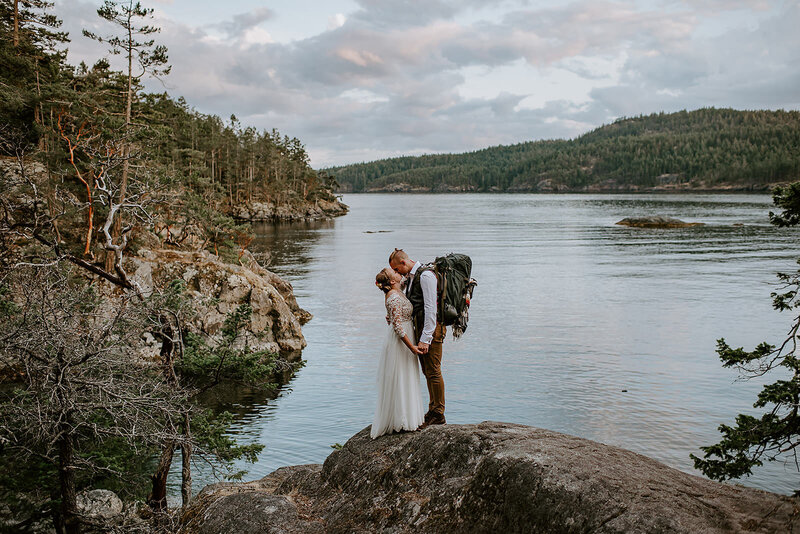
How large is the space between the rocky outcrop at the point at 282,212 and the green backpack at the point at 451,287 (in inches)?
4029

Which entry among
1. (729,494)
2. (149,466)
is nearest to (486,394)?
(149,466)

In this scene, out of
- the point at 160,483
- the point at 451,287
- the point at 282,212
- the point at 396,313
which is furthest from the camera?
the point at 282,212

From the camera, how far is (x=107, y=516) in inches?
488

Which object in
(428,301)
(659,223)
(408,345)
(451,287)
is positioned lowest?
(408,345)

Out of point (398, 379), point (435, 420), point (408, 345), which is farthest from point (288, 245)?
point (408, 345)

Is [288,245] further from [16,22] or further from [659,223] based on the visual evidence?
[659,223]

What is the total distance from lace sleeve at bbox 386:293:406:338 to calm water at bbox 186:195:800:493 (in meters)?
10.8

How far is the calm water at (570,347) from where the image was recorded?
773 inches

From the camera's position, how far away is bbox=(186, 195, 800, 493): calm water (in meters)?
19.6

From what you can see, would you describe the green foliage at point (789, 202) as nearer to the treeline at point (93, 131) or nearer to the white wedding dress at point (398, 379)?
the white wedding dress at point (398, 379)

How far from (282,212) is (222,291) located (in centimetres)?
9563

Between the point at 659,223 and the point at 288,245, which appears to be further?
the point at 659,223

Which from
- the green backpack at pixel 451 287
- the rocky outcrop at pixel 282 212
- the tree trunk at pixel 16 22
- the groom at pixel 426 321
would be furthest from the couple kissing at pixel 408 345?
the rocky outcrop at pixel 282 212

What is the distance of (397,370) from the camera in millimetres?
8258
